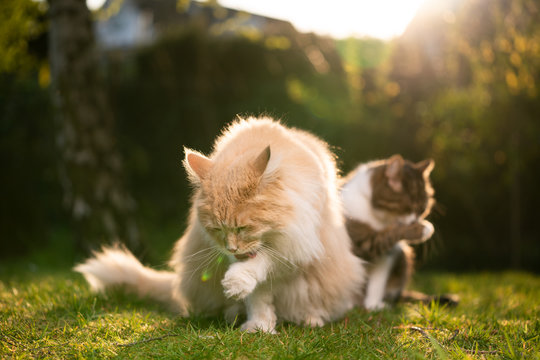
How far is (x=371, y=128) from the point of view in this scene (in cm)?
789

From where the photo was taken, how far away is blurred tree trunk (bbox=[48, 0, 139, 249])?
5.67 metres

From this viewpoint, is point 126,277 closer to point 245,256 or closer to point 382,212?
point 245,256

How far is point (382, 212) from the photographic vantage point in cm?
376

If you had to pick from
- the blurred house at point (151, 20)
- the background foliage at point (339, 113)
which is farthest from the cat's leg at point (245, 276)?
the blurred house at point (151, 20)

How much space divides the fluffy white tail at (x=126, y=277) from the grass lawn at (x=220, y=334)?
0.12m

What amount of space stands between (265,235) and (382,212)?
5.27 ft

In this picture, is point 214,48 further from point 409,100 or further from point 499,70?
point 499,70

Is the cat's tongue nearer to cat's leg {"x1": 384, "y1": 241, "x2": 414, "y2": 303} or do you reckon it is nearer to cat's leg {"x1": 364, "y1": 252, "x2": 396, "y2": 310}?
cat's leg {"x1": 364, "y1": 252, "x2": 396, "y2": 310}

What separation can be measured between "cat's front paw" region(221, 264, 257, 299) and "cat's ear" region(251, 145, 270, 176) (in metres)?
0.54

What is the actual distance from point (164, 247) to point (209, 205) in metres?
5.87

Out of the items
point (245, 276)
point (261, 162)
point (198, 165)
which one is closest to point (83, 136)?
point (198, 165)

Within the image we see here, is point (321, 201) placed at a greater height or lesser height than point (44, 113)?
lesser

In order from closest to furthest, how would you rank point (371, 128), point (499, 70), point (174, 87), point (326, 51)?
point (499, 70), point (371, 128), point (174, 87), point (326, 51)

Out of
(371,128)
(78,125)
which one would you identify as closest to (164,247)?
(78,125)
